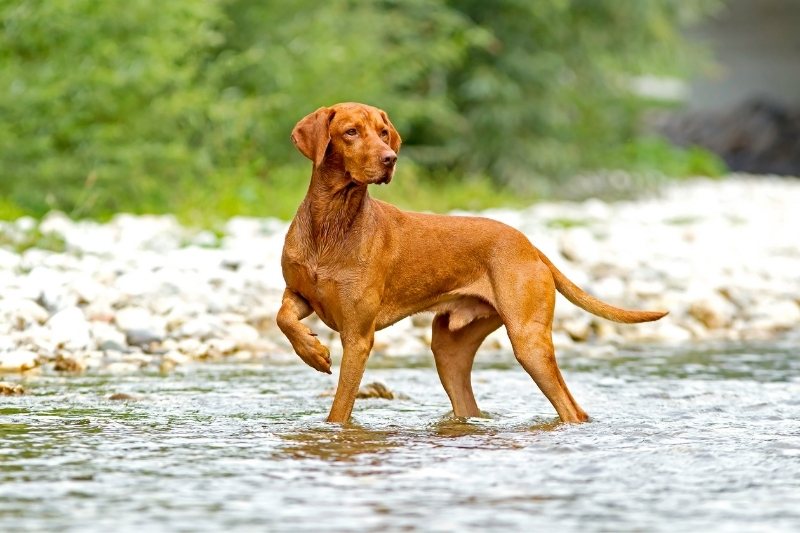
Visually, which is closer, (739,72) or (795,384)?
(795,384)

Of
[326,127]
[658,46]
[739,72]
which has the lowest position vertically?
[326,127]

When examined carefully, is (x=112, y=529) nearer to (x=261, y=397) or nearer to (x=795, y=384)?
(x=261, y=397)

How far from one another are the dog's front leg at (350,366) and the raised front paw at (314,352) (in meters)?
0.10

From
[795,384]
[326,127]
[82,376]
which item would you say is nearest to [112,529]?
[326,127]

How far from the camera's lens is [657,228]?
14680 millimetres

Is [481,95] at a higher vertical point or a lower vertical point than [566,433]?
higher

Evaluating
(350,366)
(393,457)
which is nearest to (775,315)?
(350,366)

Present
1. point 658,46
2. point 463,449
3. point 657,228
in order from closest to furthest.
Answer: point 463,449, point 657,228, point 658,46

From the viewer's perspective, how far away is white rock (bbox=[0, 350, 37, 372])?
7367 millimetres

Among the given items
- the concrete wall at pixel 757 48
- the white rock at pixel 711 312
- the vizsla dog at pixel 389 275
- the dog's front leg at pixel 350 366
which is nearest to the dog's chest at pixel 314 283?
the vizsla dog at pixel 389 275

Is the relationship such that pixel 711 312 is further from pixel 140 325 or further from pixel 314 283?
pixel 314 283

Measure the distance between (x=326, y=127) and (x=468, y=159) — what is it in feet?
43.9

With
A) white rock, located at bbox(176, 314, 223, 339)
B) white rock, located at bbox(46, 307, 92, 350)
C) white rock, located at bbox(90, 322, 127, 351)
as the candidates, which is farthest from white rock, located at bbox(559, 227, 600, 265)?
white rock, located at bbox(46, 307, 92, 350)

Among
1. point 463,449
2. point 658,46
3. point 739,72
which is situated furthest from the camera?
point 739,72
